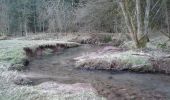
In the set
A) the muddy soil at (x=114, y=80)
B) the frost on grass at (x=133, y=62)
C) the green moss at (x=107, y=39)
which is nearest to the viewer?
the muddy soil at (x=114, y=80)

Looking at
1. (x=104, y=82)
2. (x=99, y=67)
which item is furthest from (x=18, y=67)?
(x=104, y=82)

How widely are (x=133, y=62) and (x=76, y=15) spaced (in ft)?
92.4

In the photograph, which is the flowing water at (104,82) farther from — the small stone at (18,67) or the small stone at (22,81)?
the small stone at (18,67)

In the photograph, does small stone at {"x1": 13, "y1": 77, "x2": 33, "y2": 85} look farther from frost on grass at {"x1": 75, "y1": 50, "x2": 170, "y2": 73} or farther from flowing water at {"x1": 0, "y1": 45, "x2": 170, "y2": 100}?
frost on grass at {"x1": 75, "y1": 50, "x2": 170, "y2": 73}

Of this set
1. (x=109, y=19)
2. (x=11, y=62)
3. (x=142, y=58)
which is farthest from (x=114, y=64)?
(x=109, y=19)

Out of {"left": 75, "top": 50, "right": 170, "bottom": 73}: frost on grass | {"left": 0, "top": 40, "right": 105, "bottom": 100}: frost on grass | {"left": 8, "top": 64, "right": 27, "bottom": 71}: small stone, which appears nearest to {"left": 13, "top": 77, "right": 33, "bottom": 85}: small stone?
{"left": 0, "top": 40, "right": 105, "bottom": 100}: frost on grass

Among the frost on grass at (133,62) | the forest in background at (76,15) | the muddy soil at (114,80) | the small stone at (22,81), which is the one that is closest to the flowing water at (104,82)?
the muddy soil at (114,80)

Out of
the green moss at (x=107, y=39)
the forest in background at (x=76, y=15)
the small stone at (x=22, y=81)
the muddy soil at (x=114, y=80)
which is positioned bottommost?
the muddy soil at (x=114, y=80)

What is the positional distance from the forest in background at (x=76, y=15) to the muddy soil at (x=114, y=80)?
3.85 meters

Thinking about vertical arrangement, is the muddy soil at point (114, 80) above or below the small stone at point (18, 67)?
below

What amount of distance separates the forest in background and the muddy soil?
3.85 meters

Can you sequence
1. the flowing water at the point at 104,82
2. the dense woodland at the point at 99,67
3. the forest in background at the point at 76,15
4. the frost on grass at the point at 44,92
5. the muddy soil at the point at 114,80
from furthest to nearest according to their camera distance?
the forest in background at the point at 76,15, the muddy soil at the point at 114,80, the dense woodland at the point at 99,67, the flowing water at the point at 104,82, the frost on grass at the point at 44,92

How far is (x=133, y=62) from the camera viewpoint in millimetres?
18312

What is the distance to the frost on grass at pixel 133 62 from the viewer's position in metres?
17.6
